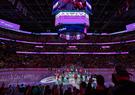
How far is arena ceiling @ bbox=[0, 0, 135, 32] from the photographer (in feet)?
56.3

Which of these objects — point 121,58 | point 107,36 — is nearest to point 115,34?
point 107,36

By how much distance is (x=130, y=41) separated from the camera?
31953 millimetres

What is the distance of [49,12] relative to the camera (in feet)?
72.9

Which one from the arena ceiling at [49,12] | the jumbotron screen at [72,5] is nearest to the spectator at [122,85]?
the jumbotron screen at [72,5]

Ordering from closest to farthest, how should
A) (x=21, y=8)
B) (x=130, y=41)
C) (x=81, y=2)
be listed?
(x=81, y=2) < (x=21, y=8) < (x=130, y=41)

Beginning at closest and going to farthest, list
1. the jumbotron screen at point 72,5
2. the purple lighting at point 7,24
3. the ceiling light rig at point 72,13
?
the jumbotron screen at point 72,5 < the ceiling light rig at point 72,13 < the purple lighting at point 7,24

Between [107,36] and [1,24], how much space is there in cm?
1579

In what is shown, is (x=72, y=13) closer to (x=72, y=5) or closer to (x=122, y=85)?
(x=72, y=5)

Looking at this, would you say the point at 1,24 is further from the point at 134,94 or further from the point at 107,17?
the point at 134,94

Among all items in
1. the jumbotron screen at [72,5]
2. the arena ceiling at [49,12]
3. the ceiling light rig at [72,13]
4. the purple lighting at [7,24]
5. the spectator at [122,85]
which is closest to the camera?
the spectator at [122,85]

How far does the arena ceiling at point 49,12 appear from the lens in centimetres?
1715

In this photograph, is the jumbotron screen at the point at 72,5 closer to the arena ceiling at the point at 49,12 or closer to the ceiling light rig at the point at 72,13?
the ceiling light rig at the point at 72,13

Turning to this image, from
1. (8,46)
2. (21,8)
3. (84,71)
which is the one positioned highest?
(21,8)

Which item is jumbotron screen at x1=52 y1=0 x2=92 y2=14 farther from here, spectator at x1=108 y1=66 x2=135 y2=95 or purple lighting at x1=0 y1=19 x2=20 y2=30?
purple lighting at x1=0 y1=19 x2=20 y2=30
